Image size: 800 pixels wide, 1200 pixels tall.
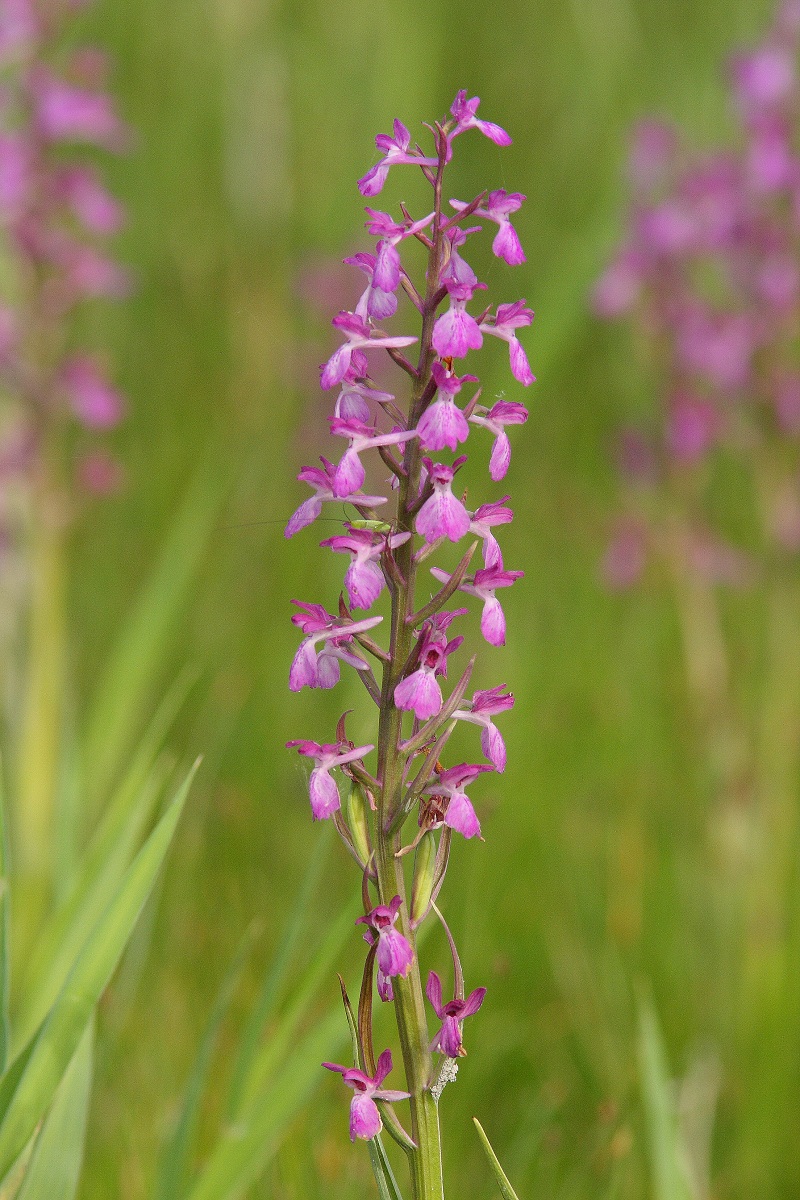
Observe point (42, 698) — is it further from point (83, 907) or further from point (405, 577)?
point (405, 577)

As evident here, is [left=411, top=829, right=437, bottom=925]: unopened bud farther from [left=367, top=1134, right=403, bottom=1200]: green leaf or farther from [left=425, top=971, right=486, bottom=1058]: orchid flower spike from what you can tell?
[left=367, top=1134, right=403, bottom=1200]: green leaf

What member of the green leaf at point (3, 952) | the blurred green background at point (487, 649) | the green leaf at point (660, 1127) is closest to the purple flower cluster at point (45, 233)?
the blurred green background at point (487, 649)

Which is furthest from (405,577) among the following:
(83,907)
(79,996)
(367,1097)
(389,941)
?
(83,907)

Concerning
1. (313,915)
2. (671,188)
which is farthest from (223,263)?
(313,915)

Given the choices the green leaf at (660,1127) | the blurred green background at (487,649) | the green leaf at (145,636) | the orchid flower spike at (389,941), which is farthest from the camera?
the green leaf at (145,636)

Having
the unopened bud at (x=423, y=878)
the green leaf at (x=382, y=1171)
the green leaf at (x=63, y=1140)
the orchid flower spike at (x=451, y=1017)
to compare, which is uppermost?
the unopened bud at (x=423, y=878)

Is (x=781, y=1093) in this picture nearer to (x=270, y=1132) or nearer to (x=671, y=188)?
(x=270, y=1132)

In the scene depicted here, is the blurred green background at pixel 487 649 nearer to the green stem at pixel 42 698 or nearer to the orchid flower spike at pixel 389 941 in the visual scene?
the green stem at pixel 42 698

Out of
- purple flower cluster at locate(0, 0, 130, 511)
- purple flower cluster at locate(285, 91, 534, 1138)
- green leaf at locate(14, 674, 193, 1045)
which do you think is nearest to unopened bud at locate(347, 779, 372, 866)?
purple flower cluster at locate(285, 91, 534, 1138)
